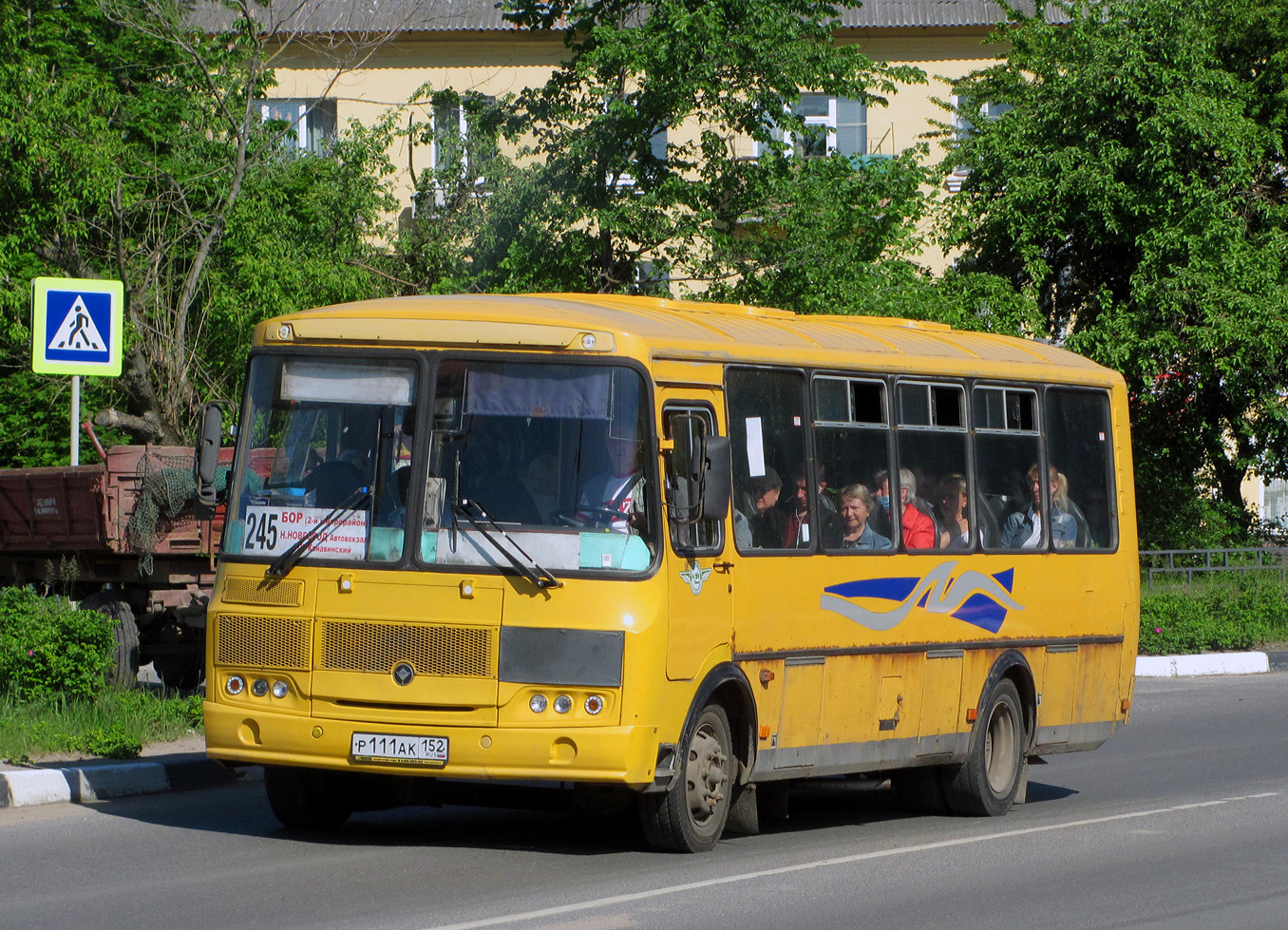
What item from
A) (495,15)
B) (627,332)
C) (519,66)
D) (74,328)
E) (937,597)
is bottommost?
(937,597)

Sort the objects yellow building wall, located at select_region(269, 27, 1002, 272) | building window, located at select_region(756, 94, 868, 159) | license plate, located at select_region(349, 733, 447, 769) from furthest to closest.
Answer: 1. yellow building wall, located at select_region(269, 27, 1002, 272)
2. building window, located at select_region(756, 94, 868, 159)
3. license plate, located at select_region(349, 733, 447, 769)

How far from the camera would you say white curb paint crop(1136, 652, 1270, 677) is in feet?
71.6

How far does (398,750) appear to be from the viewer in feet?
28.6

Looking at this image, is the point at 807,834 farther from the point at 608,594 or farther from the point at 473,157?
the point at 473,157

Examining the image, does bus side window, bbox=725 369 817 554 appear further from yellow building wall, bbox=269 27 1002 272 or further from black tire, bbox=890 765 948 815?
yellow building wall, bbox=269 27 1002 272

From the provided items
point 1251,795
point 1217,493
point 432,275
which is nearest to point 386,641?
point 1251,795

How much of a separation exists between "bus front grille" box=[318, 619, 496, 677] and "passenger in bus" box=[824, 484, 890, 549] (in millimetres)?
2541

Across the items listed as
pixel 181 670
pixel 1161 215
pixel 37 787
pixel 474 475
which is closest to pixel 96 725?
pixel 37 787

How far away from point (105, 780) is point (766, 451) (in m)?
4.38

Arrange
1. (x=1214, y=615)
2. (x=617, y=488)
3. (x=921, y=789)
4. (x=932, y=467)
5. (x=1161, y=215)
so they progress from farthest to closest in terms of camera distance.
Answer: (x=1161, y=215), (x=1214, y=615), (x=921, y=789), (x=932, y=467), (x=617, y=488)

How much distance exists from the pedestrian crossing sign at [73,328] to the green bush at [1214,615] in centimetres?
1399

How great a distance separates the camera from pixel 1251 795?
12.0m

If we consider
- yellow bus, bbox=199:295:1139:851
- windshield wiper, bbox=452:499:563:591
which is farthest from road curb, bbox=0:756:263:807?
windshield wiper, bbox=452:499:563:591

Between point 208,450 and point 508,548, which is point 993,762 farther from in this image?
point 208,450
